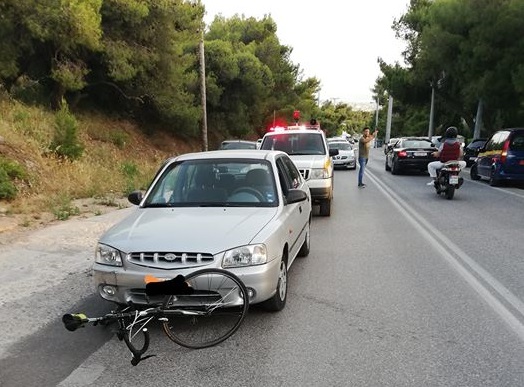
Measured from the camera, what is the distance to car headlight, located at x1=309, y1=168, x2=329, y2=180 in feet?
34.4

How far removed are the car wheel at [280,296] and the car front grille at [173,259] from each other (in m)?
0.91

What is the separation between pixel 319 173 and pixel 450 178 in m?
4.68

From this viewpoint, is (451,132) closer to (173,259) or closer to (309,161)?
(309,161)

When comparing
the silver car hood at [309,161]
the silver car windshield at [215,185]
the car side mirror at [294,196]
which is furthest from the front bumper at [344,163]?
the car side mirror at [294,196]

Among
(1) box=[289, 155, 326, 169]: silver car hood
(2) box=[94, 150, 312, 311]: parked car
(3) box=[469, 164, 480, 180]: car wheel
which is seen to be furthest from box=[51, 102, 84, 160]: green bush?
(3) box=[469, 164, 480, 180]: car wheel

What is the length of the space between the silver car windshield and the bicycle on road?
133cm

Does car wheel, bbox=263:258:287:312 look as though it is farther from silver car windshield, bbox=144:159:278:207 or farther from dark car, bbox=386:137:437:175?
dark car, bbox=386:137:437:175

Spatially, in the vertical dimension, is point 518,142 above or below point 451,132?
below

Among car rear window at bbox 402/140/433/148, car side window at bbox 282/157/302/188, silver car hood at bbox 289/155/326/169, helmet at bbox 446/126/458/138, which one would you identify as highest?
helmet at bbox 446/126/458/138

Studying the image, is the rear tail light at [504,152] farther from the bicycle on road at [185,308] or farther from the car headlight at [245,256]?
the bicycle on road at [185,308]

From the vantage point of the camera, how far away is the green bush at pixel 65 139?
14445 mm

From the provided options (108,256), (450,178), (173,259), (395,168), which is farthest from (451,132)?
(108,256)

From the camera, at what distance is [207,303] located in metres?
4.34

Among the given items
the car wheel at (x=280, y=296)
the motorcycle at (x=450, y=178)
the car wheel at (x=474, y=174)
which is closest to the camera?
the car wheel at (x=280, y=296)
